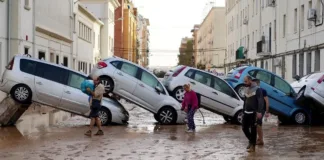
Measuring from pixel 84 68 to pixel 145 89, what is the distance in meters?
33.7

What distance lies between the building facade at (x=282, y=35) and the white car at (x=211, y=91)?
1096 cm

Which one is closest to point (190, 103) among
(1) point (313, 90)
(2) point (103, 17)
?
(1) point (313, 90)

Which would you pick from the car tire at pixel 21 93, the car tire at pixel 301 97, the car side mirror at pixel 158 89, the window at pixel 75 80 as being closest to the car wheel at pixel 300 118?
the car tire at pixel 301 97

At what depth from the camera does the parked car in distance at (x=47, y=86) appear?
1742 cm

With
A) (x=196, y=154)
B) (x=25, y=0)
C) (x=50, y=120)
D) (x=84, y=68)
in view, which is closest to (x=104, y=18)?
(x=84, y=68)

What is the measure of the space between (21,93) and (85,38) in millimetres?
35039

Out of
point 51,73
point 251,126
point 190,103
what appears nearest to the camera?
point 251,126

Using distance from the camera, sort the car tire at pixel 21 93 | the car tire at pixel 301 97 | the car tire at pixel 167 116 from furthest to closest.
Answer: the car tire at pixel 301 97 < the car tire at pixel 167 116 < the car tire at pixel 21 93

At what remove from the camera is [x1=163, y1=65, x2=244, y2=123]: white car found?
20.2m

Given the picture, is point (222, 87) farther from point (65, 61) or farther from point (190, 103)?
point (65, 61)

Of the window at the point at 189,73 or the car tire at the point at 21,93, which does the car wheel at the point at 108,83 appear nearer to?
the car tire at the point at 21,93

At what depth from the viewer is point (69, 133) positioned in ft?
53.1

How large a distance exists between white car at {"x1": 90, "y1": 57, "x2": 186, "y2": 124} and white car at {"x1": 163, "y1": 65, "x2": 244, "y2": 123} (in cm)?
110

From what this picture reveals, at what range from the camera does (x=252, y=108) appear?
41.0 ft
